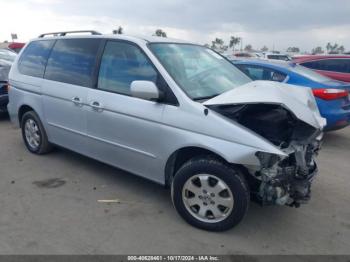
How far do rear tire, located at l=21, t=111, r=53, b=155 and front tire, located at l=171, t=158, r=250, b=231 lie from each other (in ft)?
8.87

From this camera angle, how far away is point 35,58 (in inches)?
203

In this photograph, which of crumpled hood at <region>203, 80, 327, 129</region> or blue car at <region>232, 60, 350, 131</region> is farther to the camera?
blue car at <region>232, 60, 350, 131</region>

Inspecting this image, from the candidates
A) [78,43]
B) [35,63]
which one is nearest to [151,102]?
[78,43]

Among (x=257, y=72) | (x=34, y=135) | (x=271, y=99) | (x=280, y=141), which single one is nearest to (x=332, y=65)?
(x=257, y=72)

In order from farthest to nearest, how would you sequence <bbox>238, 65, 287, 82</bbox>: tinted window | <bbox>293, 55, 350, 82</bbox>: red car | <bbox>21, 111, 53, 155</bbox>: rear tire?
<bbox>293, 55, 350, 82</bbox>: red car
<bbox>238, 65, 287, 82</bbox>: tinted window
<bbox>21, 111, 53, 155</bbox>: rear tire

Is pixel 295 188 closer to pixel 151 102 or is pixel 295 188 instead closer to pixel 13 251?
pixel 151 102

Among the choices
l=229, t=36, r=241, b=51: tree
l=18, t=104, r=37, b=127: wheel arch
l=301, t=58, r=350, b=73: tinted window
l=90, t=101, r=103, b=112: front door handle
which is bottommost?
l=18, t=104, r=37, b=127: wheel arch

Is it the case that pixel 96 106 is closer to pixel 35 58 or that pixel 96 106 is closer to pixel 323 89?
pixel 35 58

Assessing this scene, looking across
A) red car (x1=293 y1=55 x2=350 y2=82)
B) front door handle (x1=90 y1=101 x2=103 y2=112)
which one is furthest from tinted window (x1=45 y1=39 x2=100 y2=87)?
red car (x1=293 y1=55 x2=350 y2=82)

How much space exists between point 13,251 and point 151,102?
1.88 m

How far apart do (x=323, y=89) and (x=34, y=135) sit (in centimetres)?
502

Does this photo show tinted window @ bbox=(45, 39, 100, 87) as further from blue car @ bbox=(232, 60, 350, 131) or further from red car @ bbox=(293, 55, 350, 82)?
red car @ bbox=(293, 55, 350, 82)

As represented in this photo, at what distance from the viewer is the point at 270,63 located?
679cm

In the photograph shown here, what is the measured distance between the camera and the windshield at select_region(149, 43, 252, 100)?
139 inches
